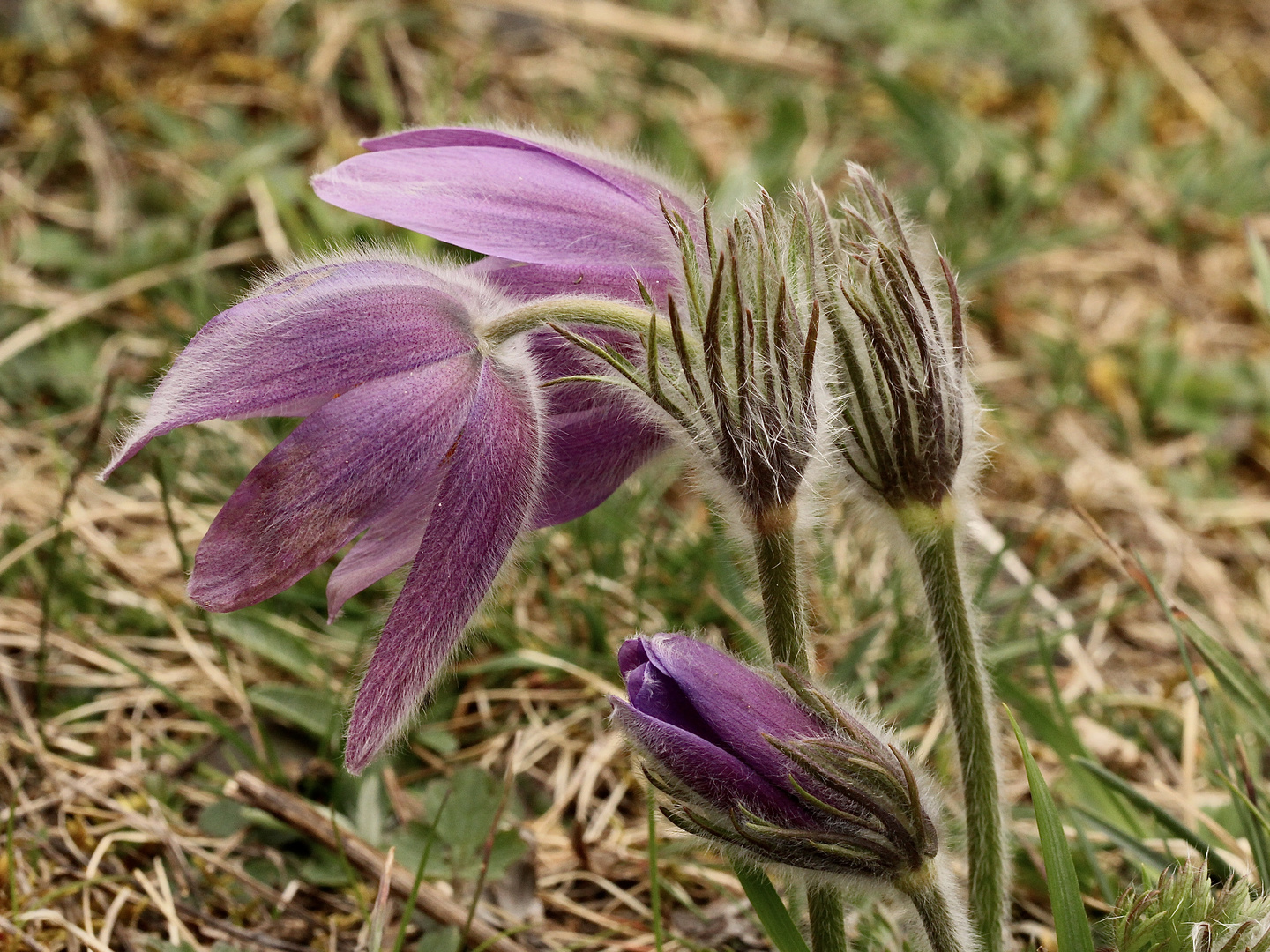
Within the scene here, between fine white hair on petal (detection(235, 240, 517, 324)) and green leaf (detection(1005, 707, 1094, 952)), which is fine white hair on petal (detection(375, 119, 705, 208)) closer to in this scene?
fine white hair on petal (detection(235, 240, 517, 324))

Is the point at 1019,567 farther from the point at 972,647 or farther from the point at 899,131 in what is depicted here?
the point at 899,131

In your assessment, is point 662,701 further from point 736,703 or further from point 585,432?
point 585,432

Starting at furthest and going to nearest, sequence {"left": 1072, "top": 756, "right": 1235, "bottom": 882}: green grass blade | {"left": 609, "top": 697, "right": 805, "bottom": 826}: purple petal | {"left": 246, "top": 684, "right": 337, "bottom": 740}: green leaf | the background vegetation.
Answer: {"left": 246, "top": 684, "right": 337, "bottom": 740}: green leaf
the background vegetation
{"left": 1072, "top": 756, "right": 1235, "bottom": 882}: green grass blade
{"left": 609, "top": 697, "right": 805, "bottom": 826}: purple petal

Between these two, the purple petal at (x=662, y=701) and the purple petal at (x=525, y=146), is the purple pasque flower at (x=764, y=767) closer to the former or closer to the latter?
the purple petal at (x=662, y=701)

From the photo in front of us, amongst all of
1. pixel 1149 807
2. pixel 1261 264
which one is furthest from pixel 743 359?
pixel 1261 264

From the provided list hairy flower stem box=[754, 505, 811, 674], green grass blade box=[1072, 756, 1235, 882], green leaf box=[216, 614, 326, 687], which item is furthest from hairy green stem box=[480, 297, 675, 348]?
green leaf box=[216, 614, 326, 687]

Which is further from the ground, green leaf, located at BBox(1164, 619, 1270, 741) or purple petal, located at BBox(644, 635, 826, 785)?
purple petal, located at BBox(644, 635, 826, 785)

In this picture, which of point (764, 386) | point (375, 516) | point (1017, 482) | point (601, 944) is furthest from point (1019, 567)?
point (375, 516)
